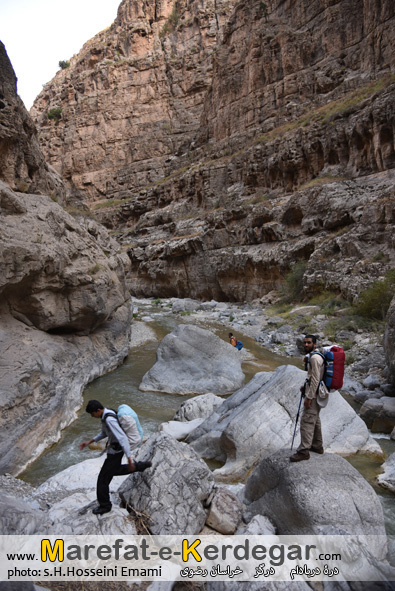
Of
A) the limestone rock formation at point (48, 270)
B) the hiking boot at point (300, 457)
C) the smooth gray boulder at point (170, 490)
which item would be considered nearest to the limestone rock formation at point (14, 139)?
the limestone rock formation at point (48, 270)

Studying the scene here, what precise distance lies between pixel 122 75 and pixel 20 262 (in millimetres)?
71364

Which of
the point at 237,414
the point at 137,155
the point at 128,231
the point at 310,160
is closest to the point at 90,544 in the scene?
the point at 237,414

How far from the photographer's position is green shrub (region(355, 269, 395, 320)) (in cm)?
1446

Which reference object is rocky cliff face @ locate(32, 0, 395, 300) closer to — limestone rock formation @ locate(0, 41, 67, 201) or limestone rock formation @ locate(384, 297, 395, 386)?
limestone rock formation @ locate(384, 297, 395, 386)

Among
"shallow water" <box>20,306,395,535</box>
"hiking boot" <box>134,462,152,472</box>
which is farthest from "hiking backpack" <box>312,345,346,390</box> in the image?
"hiking boot" <box>134,462,152,472</box>

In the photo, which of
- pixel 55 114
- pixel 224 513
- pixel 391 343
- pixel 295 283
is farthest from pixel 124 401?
pixel 55 114

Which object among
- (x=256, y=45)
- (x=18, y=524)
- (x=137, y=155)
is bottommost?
(x=18, y=524)

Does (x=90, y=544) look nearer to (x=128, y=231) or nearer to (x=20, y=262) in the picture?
(x=20, y=262)

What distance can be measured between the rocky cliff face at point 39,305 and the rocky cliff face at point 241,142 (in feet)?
43.7

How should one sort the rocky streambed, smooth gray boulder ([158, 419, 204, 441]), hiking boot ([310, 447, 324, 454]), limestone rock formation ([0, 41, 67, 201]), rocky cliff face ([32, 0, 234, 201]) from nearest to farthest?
the rocky streambed → hiking boot ([310, 447, 324, 454]) → smooth gray boulder ([158, 419, 204, 441]) → limestone rock formation ([0, 41, 67, 201]) → rocky cliff face ([32, 0, 234, 201])

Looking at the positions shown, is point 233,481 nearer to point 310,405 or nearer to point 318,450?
point 318,450

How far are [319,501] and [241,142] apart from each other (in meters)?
42.5

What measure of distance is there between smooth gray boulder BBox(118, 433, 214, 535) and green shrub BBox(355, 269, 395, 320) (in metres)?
12.8

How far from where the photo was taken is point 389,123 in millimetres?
23359
